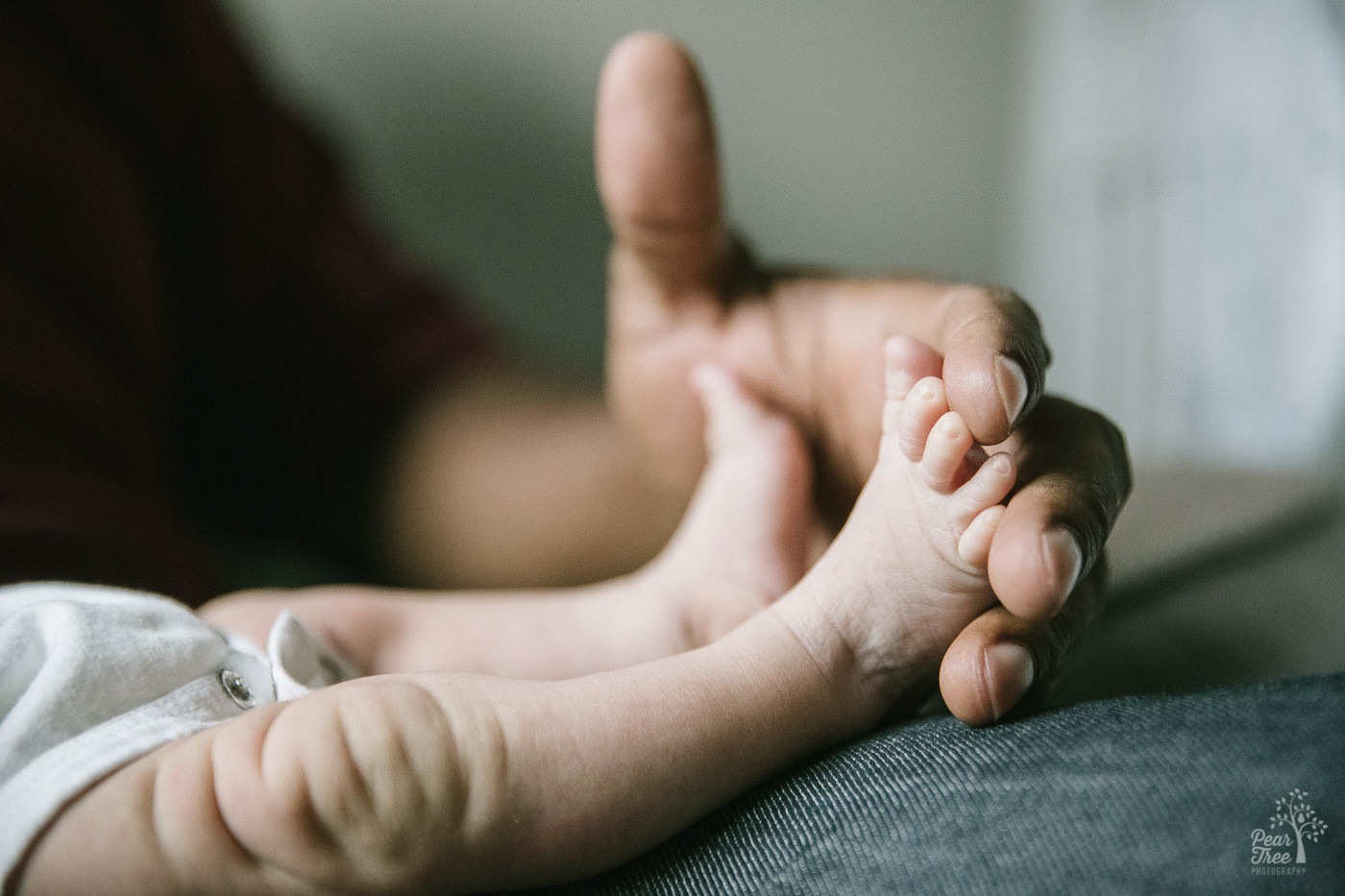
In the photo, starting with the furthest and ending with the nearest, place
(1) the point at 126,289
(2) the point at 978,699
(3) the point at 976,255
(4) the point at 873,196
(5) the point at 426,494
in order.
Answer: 1. (3) the point at 976,255
2. (4) the point at 873,196
3. (5) the point at 426,494
4. (1) the point at 126,289
5. (2) the point at 978,699

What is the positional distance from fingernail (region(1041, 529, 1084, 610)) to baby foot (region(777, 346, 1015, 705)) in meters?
0.03

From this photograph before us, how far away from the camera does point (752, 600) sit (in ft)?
1.52

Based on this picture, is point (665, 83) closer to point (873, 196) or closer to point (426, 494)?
point (426, 494)

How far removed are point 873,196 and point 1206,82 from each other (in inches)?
18.1

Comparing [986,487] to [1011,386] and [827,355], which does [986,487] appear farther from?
[827,355]

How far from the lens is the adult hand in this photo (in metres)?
0.30

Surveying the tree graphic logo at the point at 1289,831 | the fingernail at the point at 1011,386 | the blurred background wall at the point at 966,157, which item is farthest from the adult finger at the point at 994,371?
the blurred background wall at the point at 966,157

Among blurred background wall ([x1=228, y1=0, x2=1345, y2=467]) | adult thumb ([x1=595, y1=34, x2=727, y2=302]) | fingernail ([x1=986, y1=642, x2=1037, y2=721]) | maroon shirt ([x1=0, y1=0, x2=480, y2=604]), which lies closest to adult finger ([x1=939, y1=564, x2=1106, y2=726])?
fingernail ([x1=986, y1=642, x2=1037, y2=721])

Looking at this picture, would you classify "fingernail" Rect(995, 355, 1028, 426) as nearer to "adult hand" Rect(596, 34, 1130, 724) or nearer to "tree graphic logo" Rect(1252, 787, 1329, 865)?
"adult hand" Rect(596, 34, 1130, 724)

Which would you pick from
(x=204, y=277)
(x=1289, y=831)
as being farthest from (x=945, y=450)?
(x=204, y=277)

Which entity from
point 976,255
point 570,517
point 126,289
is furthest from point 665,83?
point 976,255

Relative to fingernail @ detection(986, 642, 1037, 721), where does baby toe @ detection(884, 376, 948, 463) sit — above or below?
above

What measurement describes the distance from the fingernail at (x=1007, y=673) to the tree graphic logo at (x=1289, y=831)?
8 cm

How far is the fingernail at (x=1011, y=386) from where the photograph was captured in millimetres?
299
